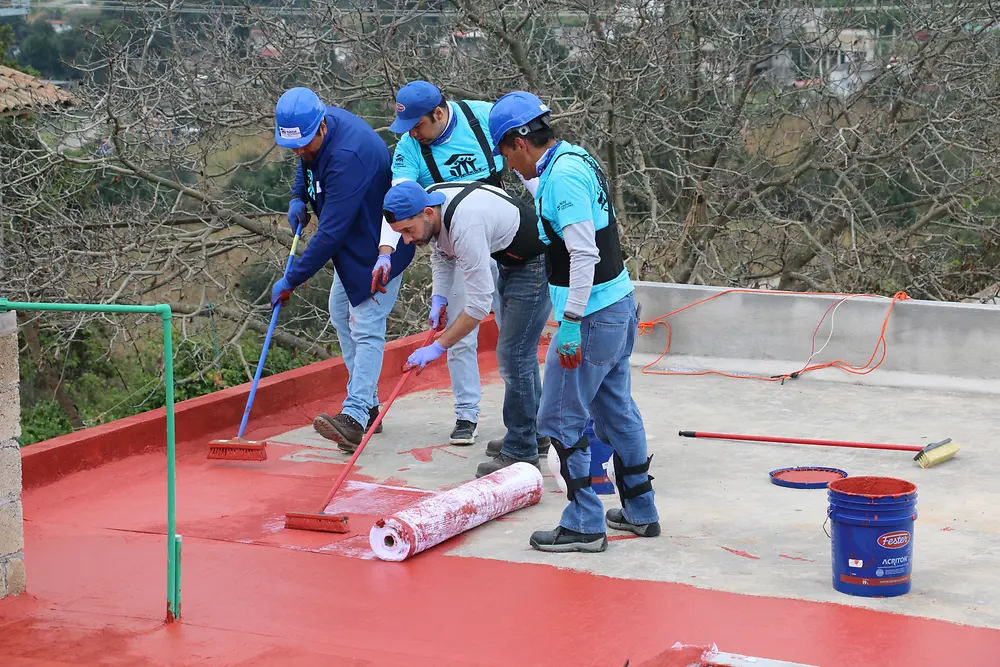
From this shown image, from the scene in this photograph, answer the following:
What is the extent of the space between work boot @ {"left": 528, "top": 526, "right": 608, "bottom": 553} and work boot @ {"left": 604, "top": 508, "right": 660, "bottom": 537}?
0.80ft

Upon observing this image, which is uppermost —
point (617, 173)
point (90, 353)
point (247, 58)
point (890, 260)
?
point (247, 58)

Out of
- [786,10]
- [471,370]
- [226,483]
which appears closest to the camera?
[226,483]

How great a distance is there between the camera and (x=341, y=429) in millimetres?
6613

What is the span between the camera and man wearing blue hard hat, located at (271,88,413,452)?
6293mm

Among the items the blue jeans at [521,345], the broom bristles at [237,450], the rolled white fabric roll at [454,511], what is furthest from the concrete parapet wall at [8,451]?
the blue jeans at [521,345]

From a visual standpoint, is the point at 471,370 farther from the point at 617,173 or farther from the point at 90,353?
the point at 90,353

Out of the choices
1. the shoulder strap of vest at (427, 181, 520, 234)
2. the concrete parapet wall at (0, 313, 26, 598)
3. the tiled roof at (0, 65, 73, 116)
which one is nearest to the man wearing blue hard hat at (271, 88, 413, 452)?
the shoulder strap of vest at (427, 181, 520, 234)

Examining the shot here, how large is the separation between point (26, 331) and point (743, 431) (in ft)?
36.5

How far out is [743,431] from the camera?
723 centimetres

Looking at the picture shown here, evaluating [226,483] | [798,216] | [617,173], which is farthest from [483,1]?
[226,483]

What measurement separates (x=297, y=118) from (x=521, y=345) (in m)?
1.74

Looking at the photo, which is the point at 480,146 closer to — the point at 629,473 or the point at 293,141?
the point at 293,141

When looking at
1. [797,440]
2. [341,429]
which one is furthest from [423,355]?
[797,440]

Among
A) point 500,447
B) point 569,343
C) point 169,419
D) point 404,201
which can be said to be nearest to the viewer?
point 169,419
